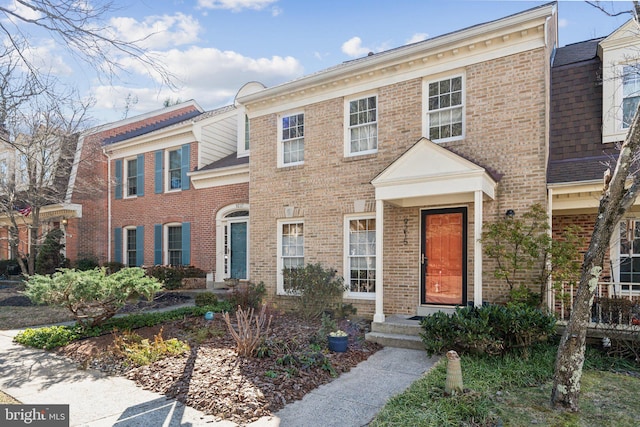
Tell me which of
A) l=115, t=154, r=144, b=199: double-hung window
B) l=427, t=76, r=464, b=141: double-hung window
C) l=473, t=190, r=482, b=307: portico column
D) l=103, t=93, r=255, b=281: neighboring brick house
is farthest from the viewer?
l=115, t=154, r=144, b=199: double-hung window

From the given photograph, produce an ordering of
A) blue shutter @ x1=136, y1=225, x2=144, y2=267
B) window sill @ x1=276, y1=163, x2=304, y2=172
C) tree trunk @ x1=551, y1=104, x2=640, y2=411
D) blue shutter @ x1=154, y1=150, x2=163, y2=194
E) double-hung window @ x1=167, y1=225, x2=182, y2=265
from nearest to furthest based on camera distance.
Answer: tree trunk @ x1=551, y1=104, x2=640, y2=411, window sill @ x1=276, y1=163, x2=304, y2=172, double-hung window @ x1=167, y1=225, x2=182, y2=265, blue shutter @ x1=154, y1=150, x2=163, y2=194, blue shutter @ x1=136, y1=225, x2=144, y2=267

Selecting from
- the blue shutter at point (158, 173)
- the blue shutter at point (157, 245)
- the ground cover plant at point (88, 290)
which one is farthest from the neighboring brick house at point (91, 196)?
the ground cover plant at point (88, 290)

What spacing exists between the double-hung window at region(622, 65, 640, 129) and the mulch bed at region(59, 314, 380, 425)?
22.3 ft

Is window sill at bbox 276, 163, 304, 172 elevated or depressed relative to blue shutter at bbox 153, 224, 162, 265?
elevated

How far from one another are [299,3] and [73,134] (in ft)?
39.3

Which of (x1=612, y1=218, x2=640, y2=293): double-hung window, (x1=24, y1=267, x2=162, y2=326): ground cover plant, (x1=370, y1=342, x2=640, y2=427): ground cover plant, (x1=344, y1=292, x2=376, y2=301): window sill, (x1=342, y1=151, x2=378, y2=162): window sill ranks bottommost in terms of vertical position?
(x1=370, y1=342, x2=640, y2=427): ground cover plant

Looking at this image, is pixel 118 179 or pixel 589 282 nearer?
pixel 589 282

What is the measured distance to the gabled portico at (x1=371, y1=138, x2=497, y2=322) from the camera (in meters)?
7.04

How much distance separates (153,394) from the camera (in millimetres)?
A: 4902

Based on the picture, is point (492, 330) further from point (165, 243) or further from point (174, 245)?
point (165, 243)

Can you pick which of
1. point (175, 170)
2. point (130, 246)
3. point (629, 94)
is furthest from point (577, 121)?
point (130, 246)

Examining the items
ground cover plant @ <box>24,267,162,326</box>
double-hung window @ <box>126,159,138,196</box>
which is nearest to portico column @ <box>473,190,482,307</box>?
ground cover plant @ <box>24,267,162,326</box>

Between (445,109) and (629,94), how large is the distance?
3.61 metres

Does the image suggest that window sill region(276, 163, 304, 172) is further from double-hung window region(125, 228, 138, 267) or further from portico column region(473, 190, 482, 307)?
double-hung window region(125, 228, 138, 267)
